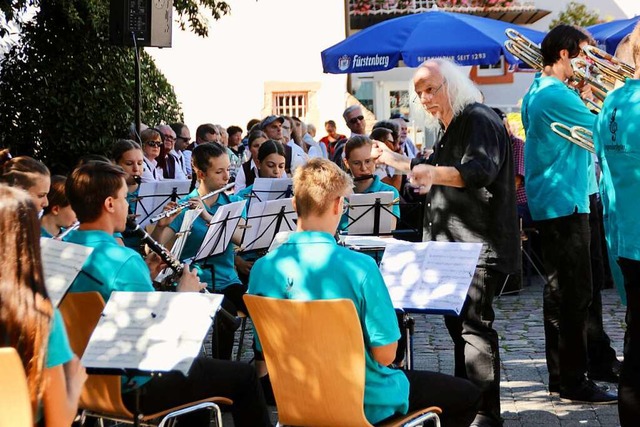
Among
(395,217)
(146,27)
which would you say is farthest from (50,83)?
(395,217)

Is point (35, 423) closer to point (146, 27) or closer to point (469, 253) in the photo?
point (469, 253)

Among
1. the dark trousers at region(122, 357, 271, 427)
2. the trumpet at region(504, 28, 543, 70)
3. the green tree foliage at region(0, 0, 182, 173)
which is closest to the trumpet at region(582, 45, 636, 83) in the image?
the trumpet at region(504, 28, 543, 70)

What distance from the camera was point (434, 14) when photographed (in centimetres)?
1270

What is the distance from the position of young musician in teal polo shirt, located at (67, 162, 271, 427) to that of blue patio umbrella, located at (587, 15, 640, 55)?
9.66 metres

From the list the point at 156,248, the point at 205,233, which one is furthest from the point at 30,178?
the point at 156,248

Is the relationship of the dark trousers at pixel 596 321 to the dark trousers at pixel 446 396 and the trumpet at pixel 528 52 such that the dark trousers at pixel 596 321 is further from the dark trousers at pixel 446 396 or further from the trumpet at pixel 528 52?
the dark trousers at pixel 446 396

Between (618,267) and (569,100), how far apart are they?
4.47 feet

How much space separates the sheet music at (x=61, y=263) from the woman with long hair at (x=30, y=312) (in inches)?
34.4

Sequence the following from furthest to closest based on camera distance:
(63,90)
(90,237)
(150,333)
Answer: (63,90) → (90,237) → (150,333)

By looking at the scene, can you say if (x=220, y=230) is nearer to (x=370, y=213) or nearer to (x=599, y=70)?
(x=370, y=213)

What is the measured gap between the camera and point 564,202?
5.93m

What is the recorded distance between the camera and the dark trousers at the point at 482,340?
5332 millimetres

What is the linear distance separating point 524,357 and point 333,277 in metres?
3.87

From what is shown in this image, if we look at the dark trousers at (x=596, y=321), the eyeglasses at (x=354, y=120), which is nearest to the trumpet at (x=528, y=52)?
the dark trousers at (x=596, y=321)
